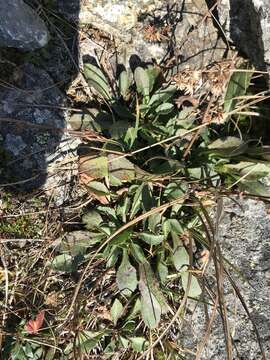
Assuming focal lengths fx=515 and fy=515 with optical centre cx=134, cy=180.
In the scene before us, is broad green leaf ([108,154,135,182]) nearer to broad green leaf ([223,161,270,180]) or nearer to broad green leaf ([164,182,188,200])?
broad green leaf ([164,182,188,200])

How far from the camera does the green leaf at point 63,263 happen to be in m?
2.78

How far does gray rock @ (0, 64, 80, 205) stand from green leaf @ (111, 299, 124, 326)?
73 cm

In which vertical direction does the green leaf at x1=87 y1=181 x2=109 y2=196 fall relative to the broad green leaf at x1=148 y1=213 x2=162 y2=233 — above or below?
above

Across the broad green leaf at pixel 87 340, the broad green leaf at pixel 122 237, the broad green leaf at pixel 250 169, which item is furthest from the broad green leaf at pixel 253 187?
the broad green leaf at pixel 87 340

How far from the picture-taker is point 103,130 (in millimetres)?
2816

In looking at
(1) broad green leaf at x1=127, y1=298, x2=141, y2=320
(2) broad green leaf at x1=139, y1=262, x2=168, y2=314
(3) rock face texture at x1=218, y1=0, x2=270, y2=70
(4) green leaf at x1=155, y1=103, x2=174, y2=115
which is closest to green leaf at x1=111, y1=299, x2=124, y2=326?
A: (1) broad green leaf at x1=127, y1=298, x2=141, y2=320

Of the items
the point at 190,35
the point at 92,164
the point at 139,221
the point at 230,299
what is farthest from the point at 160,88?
the point at 230,299

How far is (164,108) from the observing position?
2762 mm

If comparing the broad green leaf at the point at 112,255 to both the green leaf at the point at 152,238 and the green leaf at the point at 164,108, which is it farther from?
the green leaf at the point at 164,108

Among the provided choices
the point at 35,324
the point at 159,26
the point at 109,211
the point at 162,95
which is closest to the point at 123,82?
the point at 162,95

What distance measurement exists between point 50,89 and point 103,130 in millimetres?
377

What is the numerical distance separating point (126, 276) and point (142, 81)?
105 cm

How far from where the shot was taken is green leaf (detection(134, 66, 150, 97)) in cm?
277

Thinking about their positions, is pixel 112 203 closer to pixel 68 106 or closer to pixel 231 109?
pixel 68 106
